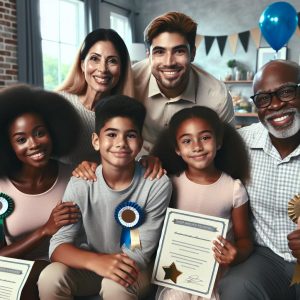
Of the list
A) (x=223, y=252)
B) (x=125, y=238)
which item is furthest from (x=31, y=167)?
(x=223, y=252)

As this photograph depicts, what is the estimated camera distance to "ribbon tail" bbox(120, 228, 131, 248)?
1609mm

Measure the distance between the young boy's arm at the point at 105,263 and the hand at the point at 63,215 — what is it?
11cm

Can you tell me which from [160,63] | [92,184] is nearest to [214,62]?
[160,63]

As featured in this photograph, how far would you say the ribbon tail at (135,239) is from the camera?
1.59 meters

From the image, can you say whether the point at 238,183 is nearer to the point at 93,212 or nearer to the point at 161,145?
the point at 161,145

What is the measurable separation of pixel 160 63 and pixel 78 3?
4.68 meters

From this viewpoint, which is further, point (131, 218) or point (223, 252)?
point (131, 218)

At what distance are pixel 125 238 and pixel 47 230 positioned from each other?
0.32 m

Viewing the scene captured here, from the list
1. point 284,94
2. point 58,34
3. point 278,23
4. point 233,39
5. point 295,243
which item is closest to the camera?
point 295,243

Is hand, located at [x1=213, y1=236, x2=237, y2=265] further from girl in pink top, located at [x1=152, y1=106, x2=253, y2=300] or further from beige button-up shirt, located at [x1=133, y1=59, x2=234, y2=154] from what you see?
beige button-up shirt, located at [x1=133, y1=59, x2=234, y2=154]

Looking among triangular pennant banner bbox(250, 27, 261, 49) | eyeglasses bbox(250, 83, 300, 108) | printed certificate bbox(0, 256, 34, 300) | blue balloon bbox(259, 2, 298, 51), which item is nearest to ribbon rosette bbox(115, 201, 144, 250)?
printed certificate bbox(0, 256, 34, 300)

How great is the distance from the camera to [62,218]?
157 cm

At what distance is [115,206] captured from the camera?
1.62m

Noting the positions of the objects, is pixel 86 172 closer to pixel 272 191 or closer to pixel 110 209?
pixel 110 209
